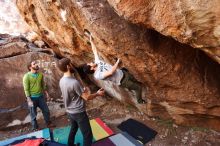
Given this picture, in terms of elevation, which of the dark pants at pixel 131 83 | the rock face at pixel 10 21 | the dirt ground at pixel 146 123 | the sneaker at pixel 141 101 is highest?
the rock face at pixel 10 21

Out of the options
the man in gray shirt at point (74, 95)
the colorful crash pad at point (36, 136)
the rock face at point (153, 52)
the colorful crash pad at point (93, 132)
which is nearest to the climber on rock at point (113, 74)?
the rock face at point (153, 52)

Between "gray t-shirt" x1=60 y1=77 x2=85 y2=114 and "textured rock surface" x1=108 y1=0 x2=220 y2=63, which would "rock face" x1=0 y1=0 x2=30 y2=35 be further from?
"textured rock surface" x1=108 y1=0 x2=220 y2=63

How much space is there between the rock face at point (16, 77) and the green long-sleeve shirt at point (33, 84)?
4.63 feet

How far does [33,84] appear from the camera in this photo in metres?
7.26

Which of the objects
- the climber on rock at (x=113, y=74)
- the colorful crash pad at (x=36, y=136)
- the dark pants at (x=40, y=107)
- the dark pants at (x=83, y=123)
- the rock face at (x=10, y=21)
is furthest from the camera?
the rock face at (x=10, y=21)

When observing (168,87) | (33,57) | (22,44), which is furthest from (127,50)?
(22,44)

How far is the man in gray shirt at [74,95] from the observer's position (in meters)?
5.34

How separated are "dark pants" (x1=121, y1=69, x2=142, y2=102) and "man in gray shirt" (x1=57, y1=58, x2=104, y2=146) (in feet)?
3.91

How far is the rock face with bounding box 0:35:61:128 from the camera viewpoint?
8.63 m

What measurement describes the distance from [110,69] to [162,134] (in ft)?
7.67

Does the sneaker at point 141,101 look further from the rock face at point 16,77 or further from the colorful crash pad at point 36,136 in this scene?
the rock face at point 16,77

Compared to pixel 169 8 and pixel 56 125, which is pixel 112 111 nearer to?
pixel 56 125

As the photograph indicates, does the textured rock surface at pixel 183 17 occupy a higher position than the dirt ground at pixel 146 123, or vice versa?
the textured rock surface at pixel 183 17

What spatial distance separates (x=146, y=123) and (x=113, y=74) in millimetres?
2217
